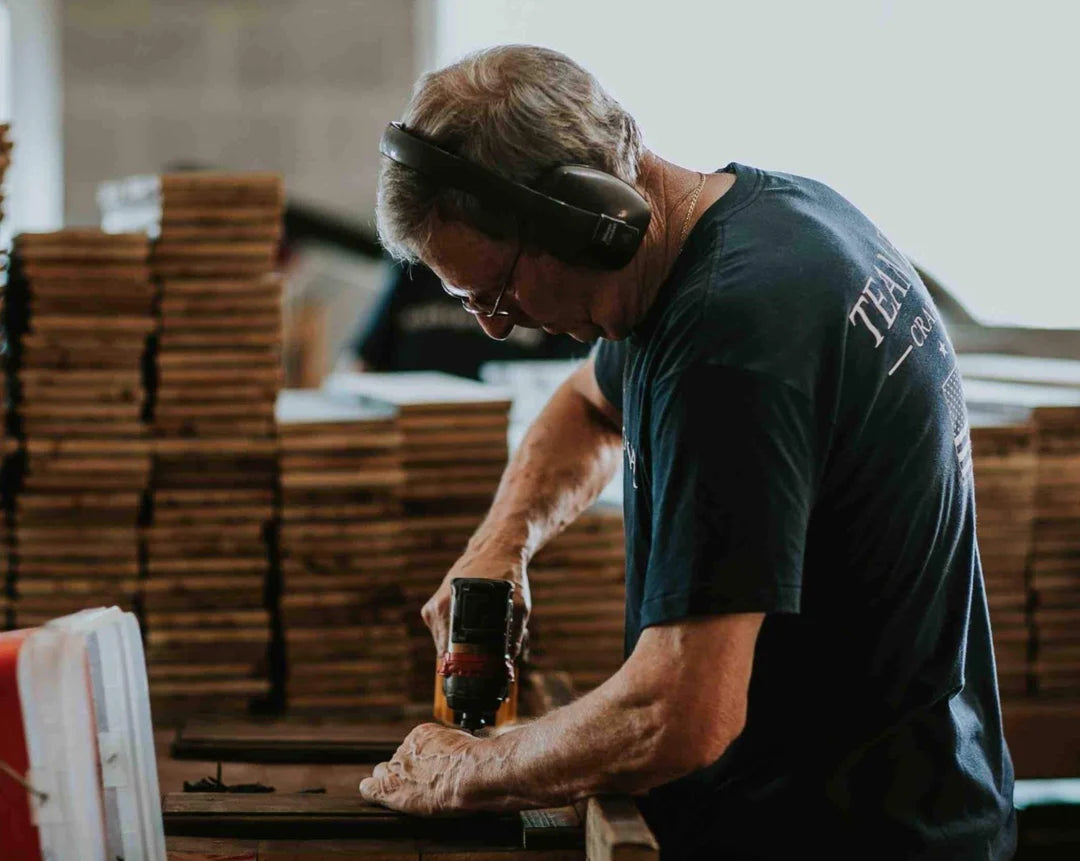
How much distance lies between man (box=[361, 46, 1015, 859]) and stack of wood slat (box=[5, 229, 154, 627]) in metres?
1.29

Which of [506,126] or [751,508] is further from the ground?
[506,126]

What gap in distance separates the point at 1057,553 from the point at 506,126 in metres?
2.04

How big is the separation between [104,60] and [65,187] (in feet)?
3.21

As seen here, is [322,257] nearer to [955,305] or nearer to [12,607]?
[955,305]

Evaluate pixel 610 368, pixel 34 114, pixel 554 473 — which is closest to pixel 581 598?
pixel 554 473

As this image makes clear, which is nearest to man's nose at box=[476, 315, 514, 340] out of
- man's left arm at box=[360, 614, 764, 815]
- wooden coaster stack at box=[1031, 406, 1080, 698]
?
man's left arm at box=[360, 614, 764, 815]

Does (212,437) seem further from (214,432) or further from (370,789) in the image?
(370,789)

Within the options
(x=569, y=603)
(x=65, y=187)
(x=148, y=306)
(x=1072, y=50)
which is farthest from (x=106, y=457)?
(x=65, y=187)

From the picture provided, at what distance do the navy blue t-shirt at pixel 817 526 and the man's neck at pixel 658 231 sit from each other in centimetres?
4

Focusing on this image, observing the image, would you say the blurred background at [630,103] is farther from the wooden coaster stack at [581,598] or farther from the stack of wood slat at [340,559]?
the stack of wood slat at [340,559]

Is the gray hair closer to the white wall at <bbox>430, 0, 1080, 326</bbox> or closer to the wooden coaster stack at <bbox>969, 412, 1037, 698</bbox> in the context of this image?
the wooden coaster stack at <bbox>969, 412, 1037, 698</bbox>

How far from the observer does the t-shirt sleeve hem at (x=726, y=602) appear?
148 cm

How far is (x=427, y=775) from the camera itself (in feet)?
6.08

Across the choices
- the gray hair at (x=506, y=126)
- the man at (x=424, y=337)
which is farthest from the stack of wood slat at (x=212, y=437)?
the man at (x=424, y=337)
